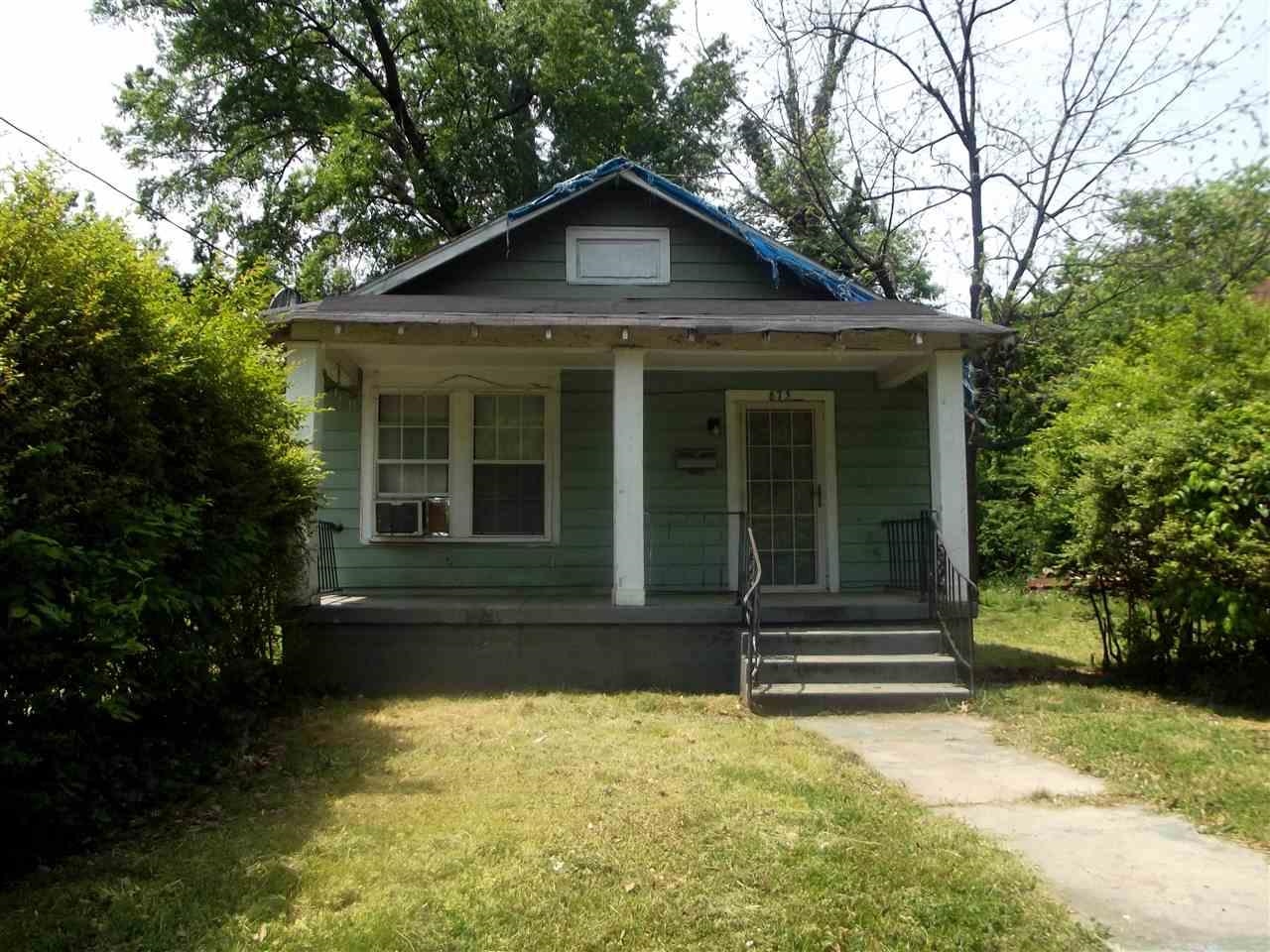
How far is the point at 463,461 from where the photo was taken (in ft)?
30.4

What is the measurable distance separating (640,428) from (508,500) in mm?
2309

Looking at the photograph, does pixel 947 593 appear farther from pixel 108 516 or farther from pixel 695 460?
pixel 108 516

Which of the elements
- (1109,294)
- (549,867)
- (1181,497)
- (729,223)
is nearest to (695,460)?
(729,223)

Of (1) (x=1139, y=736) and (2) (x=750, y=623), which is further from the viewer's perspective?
(2) (x=750, y=623)

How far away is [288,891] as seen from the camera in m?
3.35

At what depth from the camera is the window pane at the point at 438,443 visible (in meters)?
9.30

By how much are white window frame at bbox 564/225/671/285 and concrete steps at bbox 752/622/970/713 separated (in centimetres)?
421

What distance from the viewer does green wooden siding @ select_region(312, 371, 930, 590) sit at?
9219mm

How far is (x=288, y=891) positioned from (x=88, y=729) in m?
1.47

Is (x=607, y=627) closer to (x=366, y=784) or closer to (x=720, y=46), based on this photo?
(x=366, y=784)

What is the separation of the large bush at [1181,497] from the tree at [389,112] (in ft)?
38.5

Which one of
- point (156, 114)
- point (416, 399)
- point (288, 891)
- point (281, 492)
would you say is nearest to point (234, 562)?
point (281, 492)

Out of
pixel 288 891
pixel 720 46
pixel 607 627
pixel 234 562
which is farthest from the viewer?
pixel 720 46

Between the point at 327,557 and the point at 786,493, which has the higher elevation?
the point at 786,493
